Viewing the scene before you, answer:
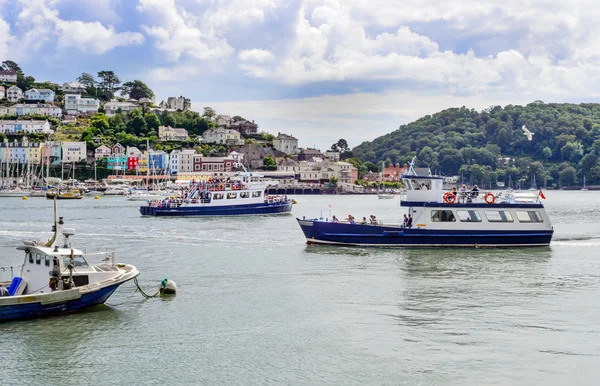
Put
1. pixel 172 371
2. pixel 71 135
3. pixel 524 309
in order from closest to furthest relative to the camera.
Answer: pixel 172 371, pixel 524 309, pixel 71 135

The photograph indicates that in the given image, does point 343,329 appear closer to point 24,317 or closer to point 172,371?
point 172,371

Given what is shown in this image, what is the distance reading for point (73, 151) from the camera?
17225 centimetres

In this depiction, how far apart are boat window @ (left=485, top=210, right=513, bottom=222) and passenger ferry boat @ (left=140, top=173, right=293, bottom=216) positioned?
36978 millimetres

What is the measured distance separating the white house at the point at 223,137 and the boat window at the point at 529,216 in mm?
Result: 156361

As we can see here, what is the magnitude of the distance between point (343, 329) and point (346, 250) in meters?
18.0

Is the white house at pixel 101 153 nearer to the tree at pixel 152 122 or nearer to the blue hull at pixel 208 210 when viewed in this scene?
the tree at pixel 152 122

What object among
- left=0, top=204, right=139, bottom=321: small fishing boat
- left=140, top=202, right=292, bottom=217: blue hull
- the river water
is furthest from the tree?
left=0, top=204, right=139, bottom=321: small fishing boat

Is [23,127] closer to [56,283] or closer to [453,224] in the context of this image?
[453,224]

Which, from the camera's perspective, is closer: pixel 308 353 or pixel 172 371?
pixel 172 371

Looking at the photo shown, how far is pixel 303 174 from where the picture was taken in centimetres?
18150

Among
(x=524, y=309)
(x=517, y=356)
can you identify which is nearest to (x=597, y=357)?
(x=517, y=356)

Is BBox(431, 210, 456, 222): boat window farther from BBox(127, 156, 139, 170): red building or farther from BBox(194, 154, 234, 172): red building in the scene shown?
BBox(127, 156, 139, 170): red building

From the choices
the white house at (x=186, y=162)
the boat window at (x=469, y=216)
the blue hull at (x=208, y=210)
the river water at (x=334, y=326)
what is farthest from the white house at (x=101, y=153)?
the boat window at (x=469, y=216)

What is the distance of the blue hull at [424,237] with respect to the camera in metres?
40.7
